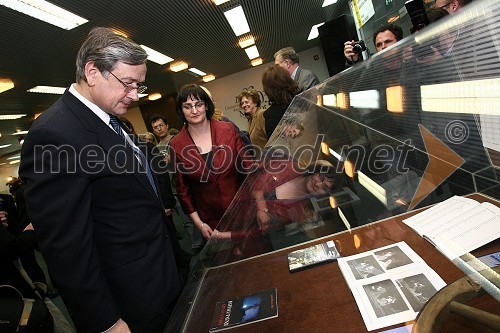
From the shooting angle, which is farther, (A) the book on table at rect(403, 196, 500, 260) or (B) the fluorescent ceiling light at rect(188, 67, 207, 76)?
(B) the fluorescent ceiling light at rect(188, 67, 207, 76)

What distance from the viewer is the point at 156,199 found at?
130cm

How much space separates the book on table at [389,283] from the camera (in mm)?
692

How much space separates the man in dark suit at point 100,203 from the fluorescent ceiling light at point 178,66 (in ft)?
26.2

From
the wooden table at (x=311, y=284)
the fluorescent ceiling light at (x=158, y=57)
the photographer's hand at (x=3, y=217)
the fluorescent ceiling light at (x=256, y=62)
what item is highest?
the fluorescent ceiling light at (x=158, y=57)

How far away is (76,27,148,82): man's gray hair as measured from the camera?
3.81 feet

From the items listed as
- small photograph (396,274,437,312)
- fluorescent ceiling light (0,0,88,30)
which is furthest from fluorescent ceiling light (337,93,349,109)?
fluorescent ceiling light (0,0,88,30)

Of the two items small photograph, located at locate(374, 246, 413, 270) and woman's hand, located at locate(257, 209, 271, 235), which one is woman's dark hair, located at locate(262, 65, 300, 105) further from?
small photograph, located at locate(374, 246, 413, 270)

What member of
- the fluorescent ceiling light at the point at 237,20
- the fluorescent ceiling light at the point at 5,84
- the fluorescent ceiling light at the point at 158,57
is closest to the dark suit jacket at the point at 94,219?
the fluorescent ceiling light at the point at 237,20

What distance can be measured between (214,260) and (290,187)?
0.43 m

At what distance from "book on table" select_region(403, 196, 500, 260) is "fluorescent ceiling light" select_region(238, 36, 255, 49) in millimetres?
8333

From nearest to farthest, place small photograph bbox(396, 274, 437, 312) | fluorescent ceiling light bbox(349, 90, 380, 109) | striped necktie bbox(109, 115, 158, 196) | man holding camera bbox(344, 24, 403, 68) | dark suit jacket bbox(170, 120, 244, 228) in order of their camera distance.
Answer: small photograph bbox(396, 274, 437, 312) → fluorescent ceiling light bbox(349, 90, 380, 109) → striped necktie bbox(109, 115, 158, 196) → dark suit jacket bbox(170, 120, 244, 228) → man holding camera bbox(344, 24, 403, 68)

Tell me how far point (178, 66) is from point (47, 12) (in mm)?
4961

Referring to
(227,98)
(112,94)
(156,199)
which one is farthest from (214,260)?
(227,98)

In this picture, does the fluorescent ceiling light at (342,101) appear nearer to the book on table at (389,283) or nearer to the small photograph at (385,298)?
the book on table at (389,283)
